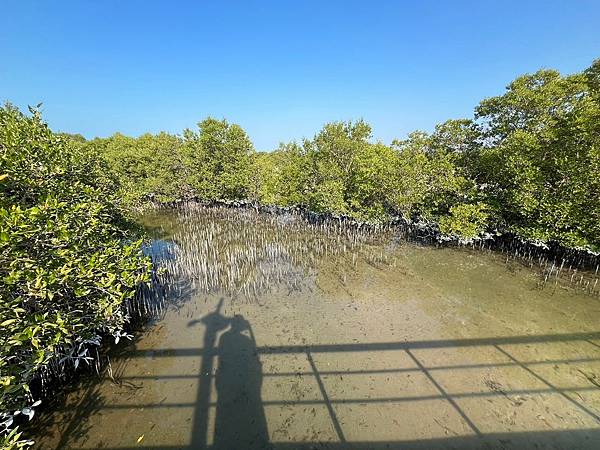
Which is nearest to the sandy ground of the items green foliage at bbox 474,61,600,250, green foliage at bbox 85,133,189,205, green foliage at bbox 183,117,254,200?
green foliage at bbox 474,61,600,250

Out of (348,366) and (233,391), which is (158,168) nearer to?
(233,391)

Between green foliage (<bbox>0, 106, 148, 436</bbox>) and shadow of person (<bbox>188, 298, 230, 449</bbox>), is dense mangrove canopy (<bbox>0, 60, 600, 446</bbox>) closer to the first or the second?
green foliage (<bbox>0, 106, 148, 436</bbox>)

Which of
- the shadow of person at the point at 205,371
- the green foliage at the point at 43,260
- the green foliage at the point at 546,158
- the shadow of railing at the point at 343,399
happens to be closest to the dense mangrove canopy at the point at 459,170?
the green foliage at the point at 546,158

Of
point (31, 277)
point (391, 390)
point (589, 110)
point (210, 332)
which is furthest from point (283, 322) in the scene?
point (589, 110)

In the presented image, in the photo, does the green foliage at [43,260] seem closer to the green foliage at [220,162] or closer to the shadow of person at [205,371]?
the shadow of person at [205,371]

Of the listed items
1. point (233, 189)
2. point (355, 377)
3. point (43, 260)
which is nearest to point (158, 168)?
point (233, 189)
